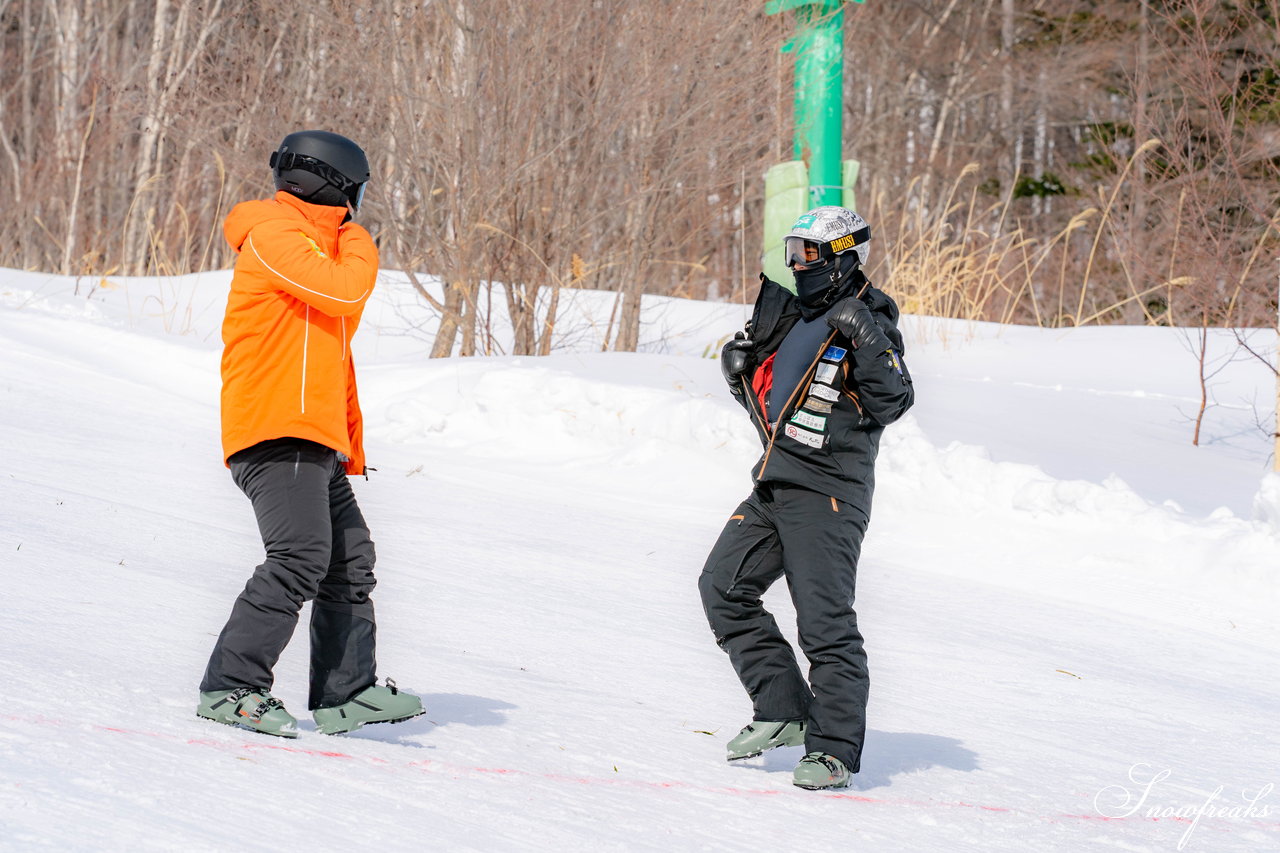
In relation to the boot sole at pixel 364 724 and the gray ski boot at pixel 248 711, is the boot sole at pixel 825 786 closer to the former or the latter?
A: the boot sole at pixel 364 724

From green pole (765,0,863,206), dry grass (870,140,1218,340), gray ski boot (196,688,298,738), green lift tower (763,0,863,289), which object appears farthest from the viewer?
dry grass (870,140,1218,340)

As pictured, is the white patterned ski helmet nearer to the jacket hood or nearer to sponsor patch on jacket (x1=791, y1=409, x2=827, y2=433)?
sponsor patch on jacket (x1=791, y1=409, x2=827, y2=433)

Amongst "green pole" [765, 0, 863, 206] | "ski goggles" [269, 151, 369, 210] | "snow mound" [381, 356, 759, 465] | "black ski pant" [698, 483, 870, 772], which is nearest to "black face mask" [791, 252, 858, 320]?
"black ski pant" [698, 483, 870, 772]

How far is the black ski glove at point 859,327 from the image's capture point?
3.54 meters

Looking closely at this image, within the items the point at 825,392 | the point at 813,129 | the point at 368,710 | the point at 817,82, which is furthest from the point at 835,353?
the point at 817,82

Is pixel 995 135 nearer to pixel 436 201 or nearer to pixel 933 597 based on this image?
pixel 436 201

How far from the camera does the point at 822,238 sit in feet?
12.1

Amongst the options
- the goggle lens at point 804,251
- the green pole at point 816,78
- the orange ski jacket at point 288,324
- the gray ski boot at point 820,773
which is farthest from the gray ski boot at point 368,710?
the green pole at point 816,78

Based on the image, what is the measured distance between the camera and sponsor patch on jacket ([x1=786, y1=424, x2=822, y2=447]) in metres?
3.59

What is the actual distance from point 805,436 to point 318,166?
4.48ft

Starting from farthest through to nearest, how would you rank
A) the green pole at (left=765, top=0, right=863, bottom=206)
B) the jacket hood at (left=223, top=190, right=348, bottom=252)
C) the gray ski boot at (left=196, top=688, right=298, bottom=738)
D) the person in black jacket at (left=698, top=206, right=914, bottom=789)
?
the green pole at (left=765, top=0, right=863, bottom=206), the person in black jacket at (left=698, top=206, right=914, bottom=789), the jacket hood at (left=223, top=190, right=348, bottom=252), the gray ski boot at (left=196, top=688, right=298, bottom=738)

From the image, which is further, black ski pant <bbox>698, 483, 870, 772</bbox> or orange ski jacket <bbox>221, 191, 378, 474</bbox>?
black ski pant <bbox>698, 483, 870, 772</bbox>

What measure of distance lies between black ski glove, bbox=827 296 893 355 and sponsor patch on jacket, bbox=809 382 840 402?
Answer: 4.9 inches

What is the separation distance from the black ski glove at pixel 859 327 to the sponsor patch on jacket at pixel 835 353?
6 cm
